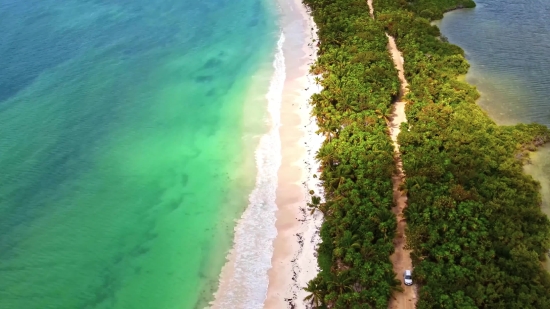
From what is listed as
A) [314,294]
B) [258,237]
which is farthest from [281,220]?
[314,294]

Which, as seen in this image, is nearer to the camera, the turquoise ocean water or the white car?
the white car

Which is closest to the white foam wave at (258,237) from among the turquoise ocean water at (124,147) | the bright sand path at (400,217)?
the turquoise ocean water at (124,147)

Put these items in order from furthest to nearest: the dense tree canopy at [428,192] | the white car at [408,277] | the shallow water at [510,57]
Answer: the shallow water at [510,57], the white car at [408,277], the dense tree canopy at [428,192]

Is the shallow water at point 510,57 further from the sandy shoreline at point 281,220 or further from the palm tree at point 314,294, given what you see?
the palm tree at point 314,294

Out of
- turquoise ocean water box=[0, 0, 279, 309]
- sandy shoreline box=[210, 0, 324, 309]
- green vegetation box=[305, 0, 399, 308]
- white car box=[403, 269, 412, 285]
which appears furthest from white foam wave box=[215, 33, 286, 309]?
white car box=[403, 269, 412, 285]

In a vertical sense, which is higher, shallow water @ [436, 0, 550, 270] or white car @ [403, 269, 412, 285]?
shallow water @ [436, 0, 550, 270]

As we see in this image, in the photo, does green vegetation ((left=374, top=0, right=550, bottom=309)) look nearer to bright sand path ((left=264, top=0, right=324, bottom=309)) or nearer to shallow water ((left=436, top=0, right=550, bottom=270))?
shallow water ((left=436, top=0, right=550, bottom=270))

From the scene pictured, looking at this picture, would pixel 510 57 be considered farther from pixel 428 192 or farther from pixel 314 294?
pixel 314 294
